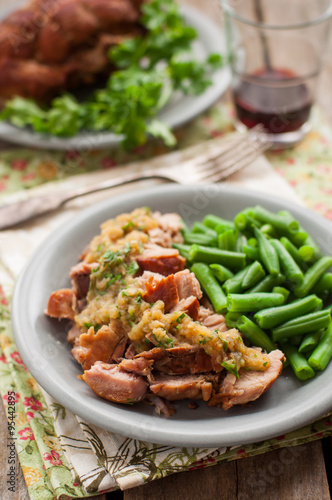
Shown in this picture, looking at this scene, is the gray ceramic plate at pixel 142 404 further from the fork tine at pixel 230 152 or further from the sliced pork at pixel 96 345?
the fork tine at pixel 230 152

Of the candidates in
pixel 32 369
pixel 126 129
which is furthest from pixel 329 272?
pixel 126 129

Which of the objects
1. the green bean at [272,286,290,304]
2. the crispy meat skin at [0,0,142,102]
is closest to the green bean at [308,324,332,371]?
the green bean at [272,286,290,304]

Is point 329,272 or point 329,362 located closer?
point 329,362

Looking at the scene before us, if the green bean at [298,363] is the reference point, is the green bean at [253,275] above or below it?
above

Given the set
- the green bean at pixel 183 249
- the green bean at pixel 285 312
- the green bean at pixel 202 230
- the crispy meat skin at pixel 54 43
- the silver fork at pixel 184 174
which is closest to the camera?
the green bean at pixel 285 312

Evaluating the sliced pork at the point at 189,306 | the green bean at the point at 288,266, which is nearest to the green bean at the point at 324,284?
the green bean at the point at 288,266

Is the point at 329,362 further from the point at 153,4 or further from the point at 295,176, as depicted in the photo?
the point at 153,4

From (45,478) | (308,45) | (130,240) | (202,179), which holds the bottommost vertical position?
(45,478)

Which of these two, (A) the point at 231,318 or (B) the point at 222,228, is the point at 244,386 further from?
(B) the point at 222,228
